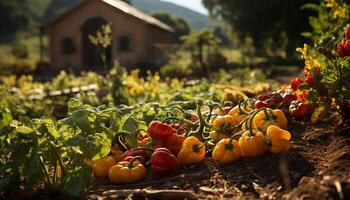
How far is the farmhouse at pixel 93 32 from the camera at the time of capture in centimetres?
2730

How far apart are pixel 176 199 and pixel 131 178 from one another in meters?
0.52

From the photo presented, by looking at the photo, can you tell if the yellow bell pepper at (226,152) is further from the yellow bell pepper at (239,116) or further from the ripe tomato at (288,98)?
the ripe tomato at (288,98)

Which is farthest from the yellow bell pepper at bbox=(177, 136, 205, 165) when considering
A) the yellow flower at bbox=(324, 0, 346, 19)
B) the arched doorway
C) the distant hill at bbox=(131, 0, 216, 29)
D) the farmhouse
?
the distant hill at bbox=(131, 0, 216, 29)

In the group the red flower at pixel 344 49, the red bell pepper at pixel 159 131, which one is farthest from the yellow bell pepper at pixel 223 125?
the red flower at pixel 344 49

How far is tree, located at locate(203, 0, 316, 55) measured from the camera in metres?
33.9

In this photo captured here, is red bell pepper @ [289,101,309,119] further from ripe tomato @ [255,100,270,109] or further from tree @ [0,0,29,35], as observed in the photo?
tree @ [0,0,29,35]

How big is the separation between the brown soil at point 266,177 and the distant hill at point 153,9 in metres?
88.1

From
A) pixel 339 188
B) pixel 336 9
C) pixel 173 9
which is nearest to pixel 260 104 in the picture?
pixel 339 188

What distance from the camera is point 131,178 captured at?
2947mm

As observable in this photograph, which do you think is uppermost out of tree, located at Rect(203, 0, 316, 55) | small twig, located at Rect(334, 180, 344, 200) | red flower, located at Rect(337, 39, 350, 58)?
tree, located at Rect(203, 0, 316, 55)

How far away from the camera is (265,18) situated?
3588cm

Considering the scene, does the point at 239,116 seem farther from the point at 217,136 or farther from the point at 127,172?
the point at 127,172

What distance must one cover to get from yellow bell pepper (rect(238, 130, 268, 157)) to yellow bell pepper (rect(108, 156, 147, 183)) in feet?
2.17

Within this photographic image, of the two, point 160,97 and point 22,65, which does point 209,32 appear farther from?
point 160,97
